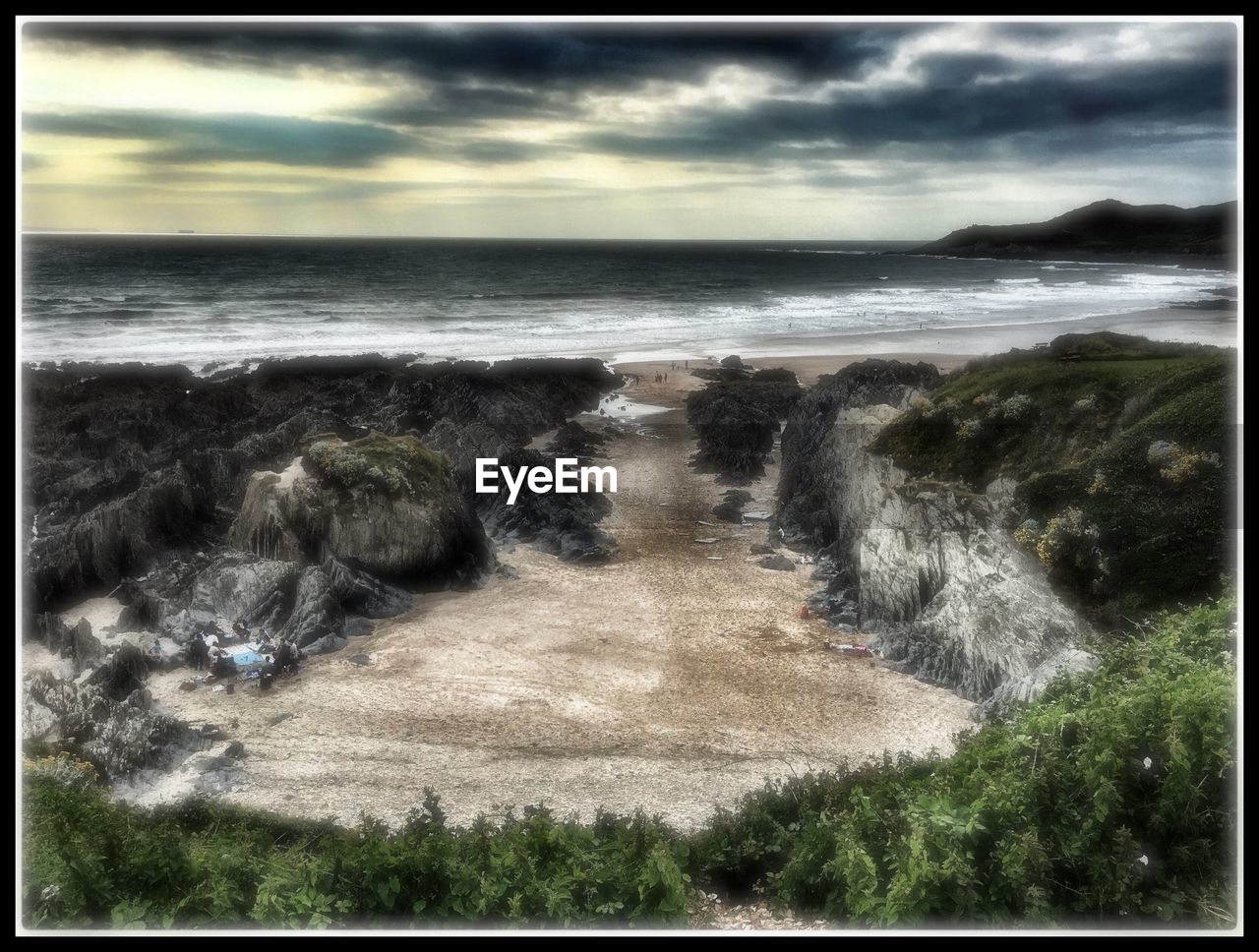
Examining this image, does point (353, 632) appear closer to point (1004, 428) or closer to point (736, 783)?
point (736, 783)

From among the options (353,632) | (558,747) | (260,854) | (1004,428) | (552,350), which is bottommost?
(260,854)

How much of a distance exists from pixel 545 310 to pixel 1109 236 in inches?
222

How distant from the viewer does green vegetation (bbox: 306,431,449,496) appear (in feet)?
31.2

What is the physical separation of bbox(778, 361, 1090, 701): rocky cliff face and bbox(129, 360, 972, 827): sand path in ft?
1.23

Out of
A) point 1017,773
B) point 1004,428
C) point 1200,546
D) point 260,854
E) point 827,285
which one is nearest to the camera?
point 1017,773

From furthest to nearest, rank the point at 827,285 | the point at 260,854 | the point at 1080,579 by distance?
the point at 827,285 → the point at 1080,579 → the point at 260,854

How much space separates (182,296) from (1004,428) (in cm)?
833

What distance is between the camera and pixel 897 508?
9.01m

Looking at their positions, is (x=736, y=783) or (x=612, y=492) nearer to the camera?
(x=736, y=783)

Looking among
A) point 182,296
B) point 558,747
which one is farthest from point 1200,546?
point 182,296

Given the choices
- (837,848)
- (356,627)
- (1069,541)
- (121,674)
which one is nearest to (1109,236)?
(1069,541)

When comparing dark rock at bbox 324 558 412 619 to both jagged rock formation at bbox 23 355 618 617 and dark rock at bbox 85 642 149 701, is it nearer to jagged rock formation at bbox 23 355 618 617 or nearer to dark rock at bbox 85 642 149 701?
jagged rock formation at bbox 23 355 618 617

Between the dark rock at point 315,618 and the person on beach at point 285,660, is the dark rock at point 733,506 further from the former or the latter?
the person on beach at point 285,660

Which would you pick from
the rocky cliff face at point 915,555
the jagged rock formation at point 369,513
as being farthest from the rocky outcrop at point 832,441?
the jagged rock formation at point 369,513
